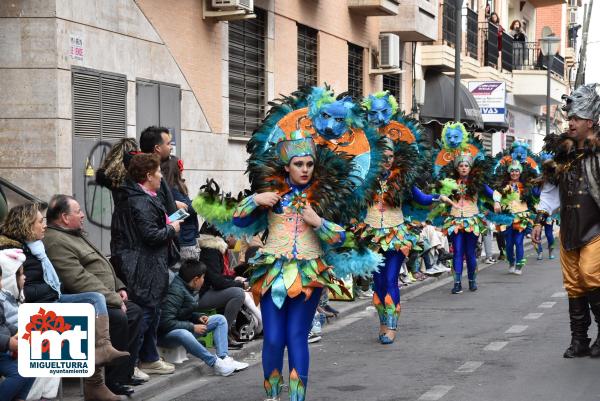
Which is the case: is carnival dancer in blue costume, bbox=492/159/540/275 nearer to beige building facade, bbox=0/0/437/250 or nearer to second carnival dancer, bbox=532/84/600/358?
beige building facade, bbox=0/0/437/250

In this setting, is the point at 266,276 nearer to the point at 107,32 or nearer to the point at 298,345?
the point at 298,345

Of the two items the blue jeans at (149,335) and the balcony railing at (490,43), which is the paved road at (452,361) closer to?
the blue jeans at (149,335)

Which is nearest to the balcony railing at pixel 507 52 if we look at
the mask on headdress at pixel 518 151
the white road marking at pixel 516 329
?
the mask on headdress at pixel 518 151

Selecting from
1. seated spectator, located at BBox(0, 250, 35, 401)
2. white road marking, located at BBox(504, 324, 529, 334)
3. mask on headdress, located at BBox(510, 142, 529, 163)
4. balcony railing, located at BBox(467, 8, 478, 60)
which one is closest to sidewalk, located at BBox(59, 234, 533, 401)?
seated spectator, located at BBox(0, 250, 35, 401)

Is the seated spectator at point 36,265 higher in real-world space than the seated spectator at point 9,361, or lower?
higher

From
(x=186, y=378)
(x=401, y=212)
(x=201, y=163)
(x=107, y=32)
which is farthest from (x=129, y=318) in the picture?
(x=201, y=163)

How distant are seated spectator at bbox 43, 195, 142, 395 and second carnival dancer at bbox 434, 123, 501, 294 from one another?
800 centimetres

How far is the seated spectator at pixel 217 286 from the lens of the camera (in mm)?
10211

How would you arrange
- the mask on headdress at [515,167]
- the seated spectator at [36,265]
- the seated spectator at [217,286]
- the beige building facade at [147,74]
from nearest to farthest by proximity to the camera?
the seated spectator at [36,265] < the seated spectator at [217,286] < the beige building facade at [147,74] < the mask on headdress at [515,167]

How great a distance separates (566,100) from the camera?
32.2ft

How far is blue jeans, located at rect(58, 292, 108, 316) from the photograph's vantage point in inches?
311

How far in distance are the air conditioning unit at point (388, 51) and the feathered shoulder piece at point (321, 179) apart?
17368 millimetres

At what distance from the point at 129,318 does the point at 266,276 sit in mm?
1470

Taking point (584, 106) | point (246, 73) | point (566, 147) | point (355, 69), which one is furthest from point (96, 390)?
point (355, 69)
